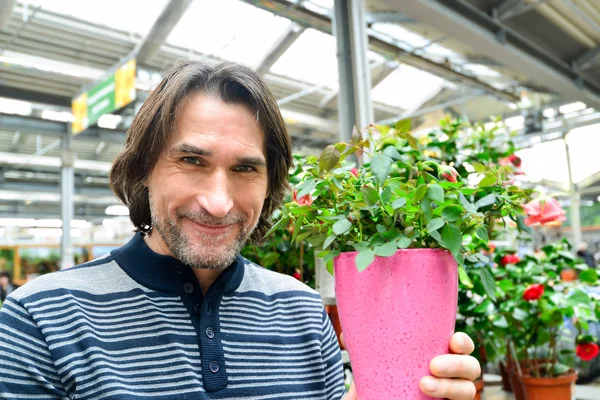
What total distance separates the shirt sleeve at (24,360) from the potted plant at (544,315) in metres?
1.63

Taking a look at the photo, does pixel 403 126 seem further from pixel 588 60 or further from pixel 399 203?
pixel 588 60

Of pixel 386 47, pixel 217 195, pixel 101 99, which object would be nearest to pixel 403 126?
pixel 217 195

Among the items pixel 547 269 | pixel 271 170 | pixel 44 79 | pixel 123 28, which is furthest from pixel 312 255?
pixel 44 79

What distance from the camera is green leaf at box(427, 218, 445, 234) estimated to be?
0.56 metres

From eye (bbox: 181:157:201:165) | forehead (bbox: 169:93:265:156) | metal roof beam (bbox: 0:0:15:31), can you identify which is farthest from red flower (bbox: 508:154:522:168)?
Answer: metal roof beam (bbox: 0:0:15:31)

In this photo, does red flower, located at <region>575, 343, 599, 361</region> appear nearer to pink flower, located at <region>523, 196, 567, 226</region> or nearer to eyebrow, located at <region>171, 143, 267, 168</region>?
pink flower, located at <region>523, 196, 567, 226</region>

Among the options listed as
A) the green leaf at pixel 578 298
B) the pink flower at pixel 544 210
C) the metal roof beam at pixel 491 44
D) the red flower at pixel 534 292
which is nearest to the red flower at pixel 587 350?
the green leaf at pixel 578 298

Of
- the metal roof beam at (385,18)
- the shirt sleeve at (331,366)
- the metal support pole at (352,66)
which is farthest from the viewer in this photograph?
the metal roof beam at (385,18)

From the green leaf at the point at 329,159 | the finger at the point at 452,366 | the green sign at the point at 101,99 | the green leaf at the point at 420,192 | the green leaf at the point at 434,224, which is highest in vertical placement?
the green sign at the point at 101,99

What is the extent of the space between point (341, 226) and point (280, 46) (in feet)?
12.4

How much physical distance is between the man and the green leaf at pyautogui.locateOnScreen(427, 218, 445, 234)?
35 cm

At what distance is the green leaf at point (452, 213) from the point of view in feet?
1.91

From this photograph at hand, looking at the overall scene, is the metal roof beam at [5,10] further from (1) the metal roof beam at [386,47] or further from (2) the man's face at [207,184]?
(2) the man's face at [207,184]

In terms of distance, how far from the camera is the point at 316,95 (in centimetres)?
588
